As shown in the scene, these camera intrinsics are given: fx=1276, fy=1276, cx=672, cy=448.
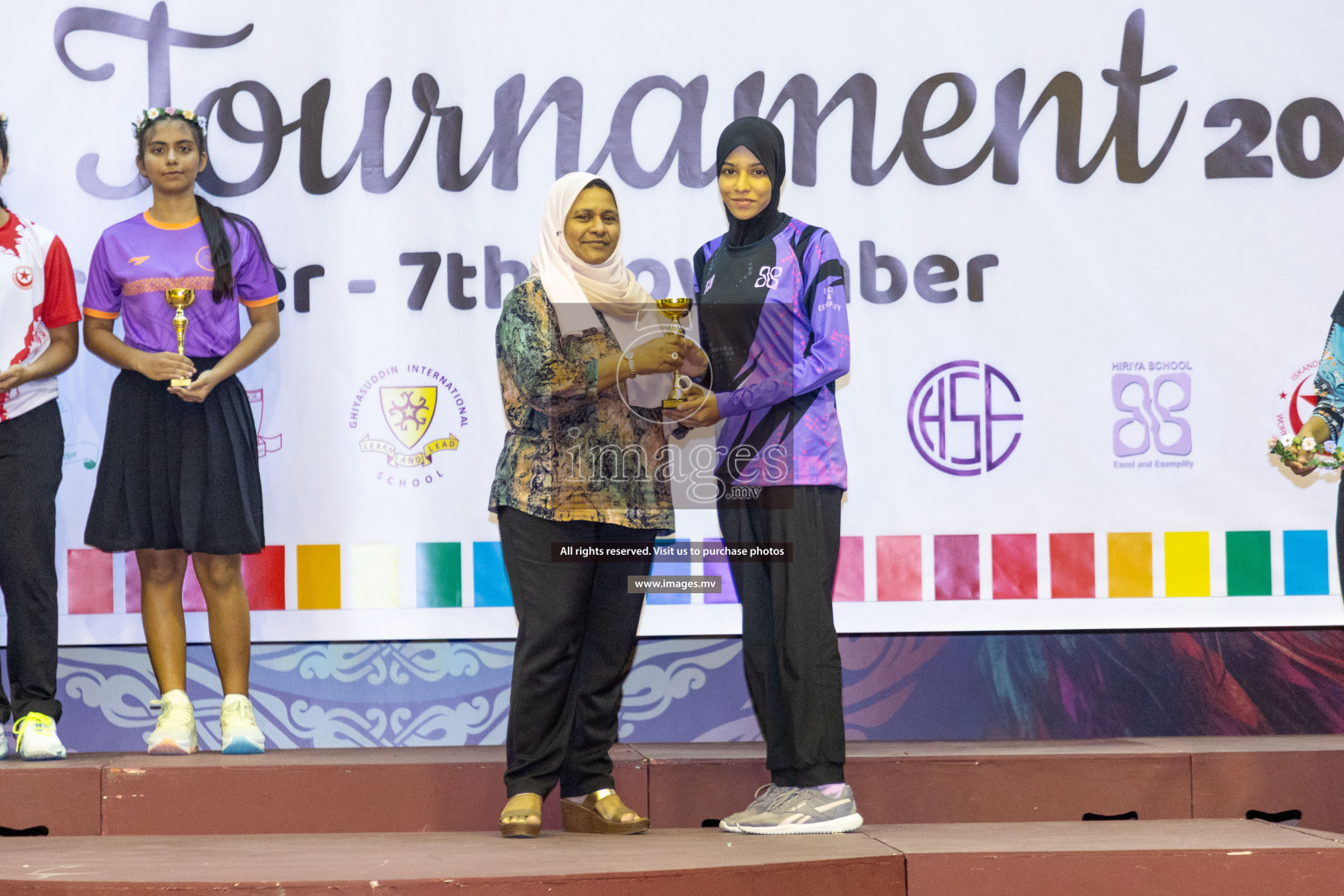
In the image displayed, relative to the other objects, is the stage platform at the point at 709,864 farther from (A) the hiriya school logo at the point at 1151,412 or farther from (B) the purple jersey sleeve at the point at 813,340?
(A) the hiriya school logo at the point at 1151,412

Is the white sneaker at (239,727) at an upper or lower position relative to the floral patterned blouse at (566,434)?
lower

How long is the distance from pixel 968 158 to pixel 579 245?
1571 millimetres

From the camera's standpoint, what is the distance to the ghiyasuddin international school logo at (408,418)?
381 cm

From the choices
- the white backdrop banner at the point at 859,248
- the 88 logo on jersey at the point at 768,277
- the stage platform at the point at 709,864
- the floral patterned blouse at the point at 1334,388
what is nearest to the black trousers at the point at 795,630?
the stage platform at the point at 709,864

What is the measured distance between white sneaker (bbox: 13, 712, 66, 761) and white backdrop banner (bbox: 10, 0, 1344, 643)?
471 millimetres

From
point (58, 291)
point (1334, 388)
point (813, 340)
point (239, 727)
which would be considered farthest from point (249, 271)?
point (1334, 388)

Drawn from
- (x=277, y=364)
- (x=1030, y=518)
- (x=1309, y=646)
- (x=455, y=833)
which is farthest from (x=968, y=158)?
(x=455, y=833)

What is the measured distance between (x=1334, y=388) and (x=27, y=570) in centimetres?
332

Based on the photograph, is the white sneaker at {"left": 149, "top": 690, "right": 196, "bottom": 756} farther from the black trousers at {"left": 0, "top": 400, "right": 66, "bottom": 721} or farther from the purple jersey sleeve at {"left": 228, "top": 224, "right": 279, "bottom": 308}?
the purple jersey sleeve at {"left": 228, "top": 224, "right": 279, "bottom": 308}

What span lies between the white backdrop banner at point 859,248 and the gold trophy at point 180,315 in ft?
1.36

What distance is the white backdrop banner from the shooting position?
3.79 meters

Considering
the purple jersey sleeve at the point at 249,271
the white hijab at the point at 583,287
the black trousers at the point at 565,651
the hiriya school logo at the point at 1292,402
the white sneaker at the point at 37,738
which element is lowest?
the white sneaker at the point at 37,738

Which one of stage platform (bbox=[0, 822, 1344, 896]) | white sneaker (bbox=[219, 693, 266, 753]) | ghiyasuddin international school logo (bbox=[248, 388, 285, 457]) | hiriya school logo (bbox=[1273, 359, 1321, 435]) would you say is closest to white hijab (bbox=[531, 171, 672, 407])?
stage platform (bbox=[0, 822, 1344, 896])

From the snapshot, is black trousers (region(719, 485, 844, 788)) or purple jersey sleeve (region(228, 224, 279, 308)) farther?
purple jersey sleeve (region(228, 224, 279, 308))
